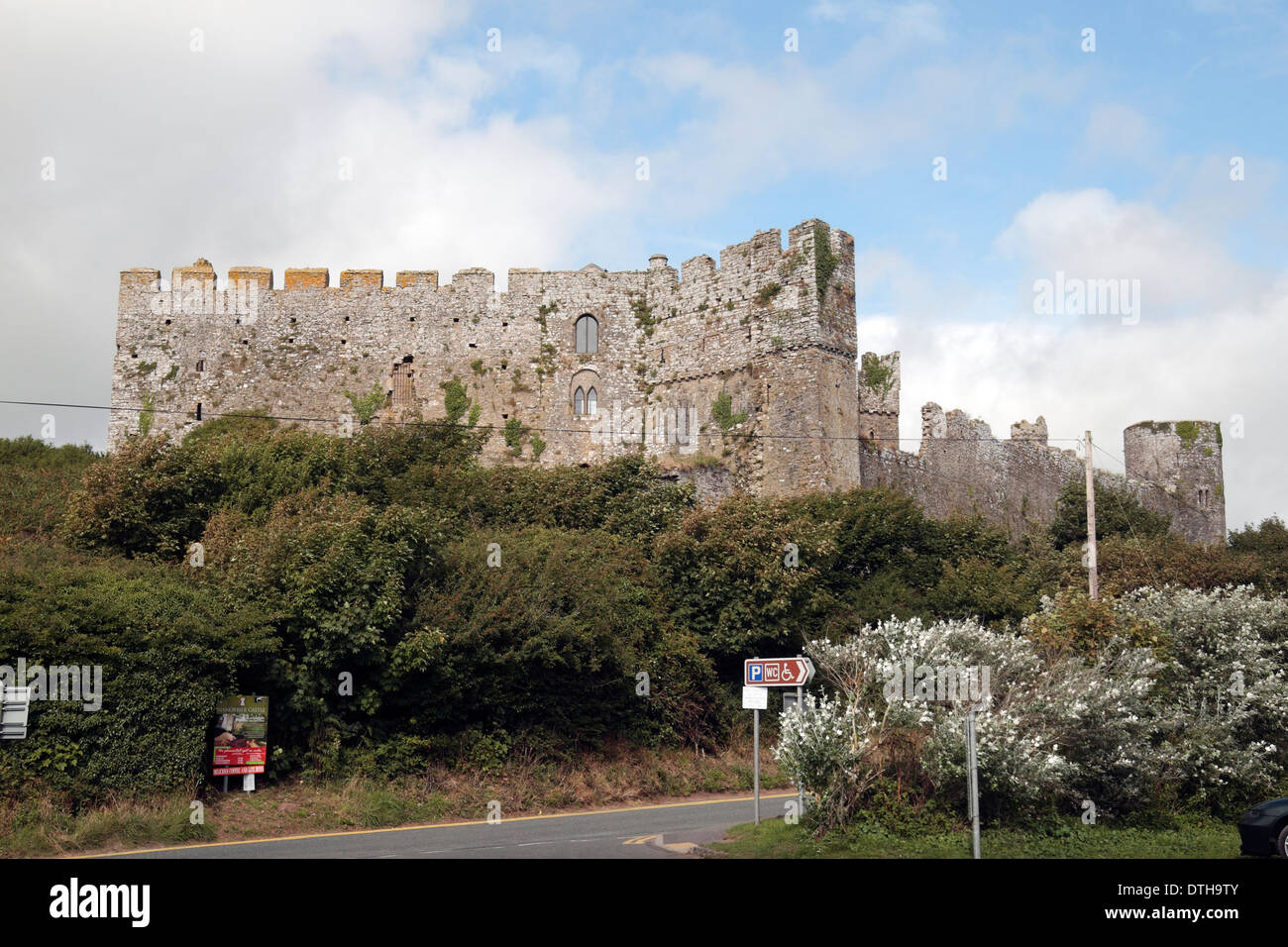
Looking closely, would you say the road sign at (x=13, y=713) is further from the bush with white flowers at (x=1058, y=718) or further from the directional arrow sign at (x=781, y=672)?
the bush with white flowers at (x=1058, y=718)

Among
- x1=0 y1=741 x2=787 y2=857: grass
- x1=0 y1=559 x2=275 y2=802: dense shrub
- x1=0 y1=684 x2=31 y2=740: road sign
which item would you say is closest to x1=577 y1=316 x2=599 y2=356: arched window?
x1=0 y1=741 x2=787 y2=857: grass

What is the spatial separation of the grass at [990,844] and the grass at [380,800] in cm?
637

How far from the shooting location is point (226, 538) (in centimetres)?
2380

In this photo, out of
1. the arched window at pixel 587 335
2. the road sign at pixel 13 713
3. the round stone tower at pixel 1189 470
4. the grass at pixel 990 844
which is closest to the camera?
the grass at pixel 990 844

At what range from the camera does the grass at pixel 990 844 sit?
15.5 m

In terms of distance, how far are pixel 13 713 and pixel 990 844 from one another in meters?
14.2

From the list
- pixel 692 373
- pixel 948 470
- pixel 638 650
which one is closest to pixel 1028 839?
pixel 638 650

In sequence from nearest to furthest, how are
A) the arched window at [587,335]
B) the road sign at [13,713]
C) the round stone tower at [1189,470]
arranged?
the road sign at [13,713], the arched window at [587,335], the round stone tower at [1189,470]

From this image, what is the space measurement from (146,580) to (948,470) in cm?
3039

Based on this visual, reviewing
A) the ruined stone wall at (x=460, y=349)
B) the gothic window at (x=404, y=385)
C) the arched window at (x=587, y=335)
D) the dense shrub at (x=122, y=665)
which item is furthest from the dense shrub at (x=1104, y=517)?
the dense shrub at (x=122, y=665)

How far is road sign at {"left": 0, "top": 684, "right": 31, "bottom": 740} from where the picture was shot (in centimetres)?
1767

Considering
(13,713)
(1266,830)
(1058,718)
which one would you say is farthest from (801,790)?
(13,713)

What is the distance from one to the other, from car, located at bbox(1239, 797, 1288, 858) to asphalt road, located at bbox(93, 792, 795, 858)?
280 inches
